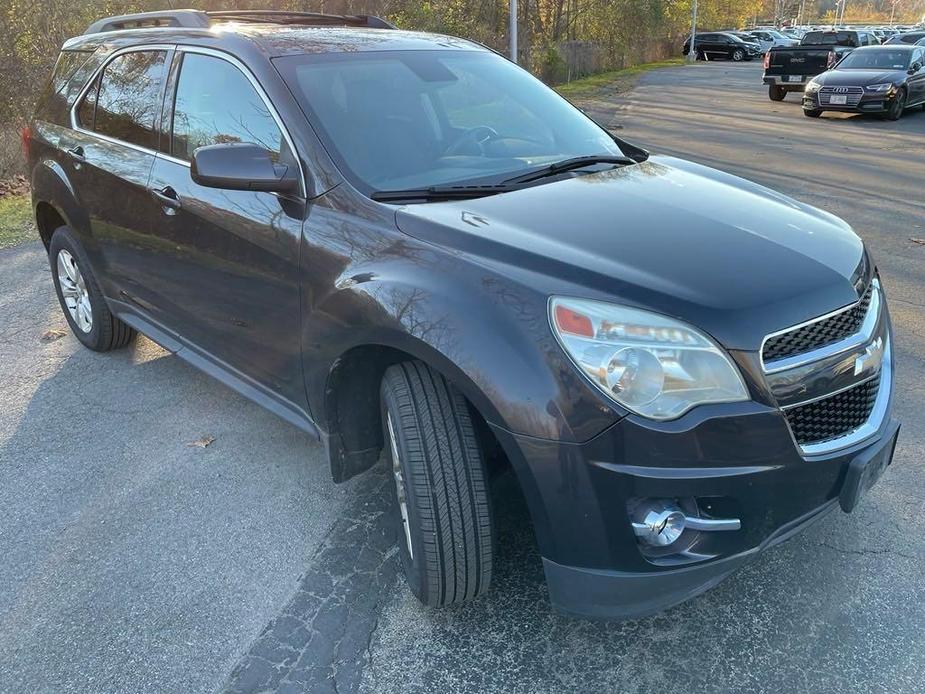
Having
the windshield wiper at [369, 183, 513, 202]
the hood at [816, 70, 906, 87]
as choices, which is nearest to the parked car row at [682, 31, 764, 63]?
the hood at [816, 70, 906, 87]

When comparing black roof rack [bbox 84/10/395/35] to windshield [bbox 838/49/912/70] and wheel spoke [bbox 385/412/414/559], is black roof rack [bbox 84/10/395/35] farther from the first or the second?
windshield [bbox 838/49/912/70]

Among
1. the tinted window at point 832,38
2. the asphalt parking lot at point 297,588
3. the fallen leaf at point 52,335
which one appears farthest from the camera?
the tinted window at point 832,38

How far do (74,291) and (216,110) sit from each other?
2.17m

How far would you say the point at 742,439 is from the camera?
2014 millimetres

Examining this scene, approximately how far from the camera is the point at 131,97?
3859 mm

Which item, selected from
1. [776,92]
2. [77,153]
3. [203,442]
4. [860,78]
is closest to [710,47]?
[776,92]

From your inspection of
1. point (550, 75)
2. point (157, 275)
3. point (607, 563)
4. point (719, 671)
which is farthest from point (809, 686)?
point (550, 75)

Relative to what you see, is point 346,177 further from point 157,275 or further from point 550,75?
point 550,75

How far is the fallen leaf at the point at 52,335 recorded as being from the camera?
5.05 meters

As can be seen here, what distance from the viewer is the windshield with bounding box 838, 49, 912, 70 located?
51.2ft

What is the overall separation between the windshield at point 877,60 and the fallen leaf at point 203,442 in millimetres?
16394

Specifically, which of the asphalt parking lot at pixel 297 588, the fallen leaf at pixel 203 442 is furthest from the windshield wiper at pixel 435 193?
the fallen leaf at pixel 203 442

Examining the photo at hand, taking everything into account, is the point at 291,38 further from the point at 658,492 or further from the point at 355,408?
the point at 658,492

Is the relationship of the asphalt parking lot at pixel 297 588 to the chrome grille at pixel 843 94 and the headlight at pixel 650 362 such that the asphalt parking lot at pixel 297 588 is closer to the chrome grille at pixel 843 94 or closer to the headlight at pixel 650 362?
the headlight at pixel 650 362
